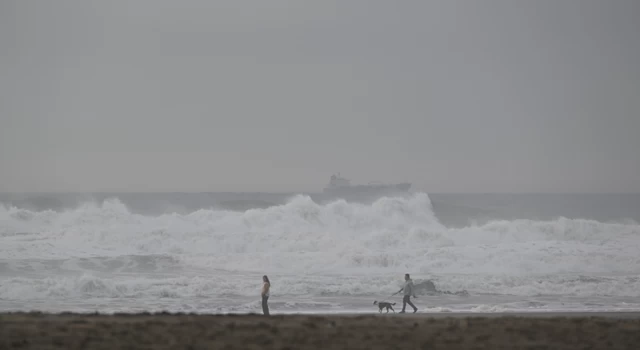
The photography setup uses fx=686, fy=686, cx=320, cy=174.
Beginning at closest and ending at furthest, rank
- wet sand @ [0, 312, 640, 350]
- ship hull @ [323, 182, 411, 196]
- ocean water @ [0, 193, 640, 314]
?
wet sand @ [0, 312, 640, 350] → ocean water @ [0, 193, 640, 314] → ship hull @ [323, 182, 411, 196]

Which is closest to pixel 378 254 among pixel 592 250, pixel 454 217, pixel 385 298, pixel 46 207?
pixel 385 298

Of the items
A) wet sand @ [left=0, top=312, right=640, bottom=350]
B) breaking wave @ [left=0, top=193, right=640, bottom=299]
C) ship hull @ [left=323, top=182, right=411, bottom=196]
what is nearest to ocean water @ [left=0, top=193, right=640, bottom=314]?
breaking wave @ [left=0, top=193, right=640, bottom=299]

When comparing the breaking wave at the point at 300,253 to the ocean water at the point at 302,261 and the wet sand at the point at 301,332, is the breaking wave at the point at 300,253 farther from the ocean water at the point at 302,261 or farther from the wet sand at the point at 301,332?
the wet sand at the point at 301,332

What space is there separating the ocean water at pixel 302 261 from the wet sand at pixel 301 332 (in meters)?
4.95

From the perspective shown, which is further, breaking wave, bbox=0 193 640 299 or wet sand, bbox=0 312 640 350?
breaking wave, bbox=0 193 640 299

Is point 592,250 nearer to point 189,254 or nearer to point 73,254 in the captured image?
point 189,254

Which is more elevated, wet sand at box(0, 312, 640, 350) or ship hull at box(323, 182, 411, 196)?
ship hull at box(323, 182, 411, 196)

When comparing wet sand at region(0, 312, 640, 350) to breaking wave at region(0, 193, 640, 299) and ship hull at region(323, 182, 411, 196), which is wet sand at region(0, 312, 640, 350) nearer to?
breaking wave at region(0, 193, 640, 299)

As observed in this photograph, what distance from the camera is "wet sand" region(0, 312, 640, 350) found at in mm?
8125

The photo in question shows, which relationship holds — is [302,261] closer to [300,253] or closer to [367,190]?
[300,253]

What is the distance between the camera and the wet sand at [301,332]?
320 inches

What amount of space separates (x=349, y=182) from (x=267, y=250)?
50.1ft

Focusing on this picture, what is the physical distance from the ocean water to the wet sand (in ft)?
16.2

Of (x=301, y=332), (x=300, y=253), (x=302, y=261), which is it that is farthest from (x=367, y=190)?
(x=301, y=332)
